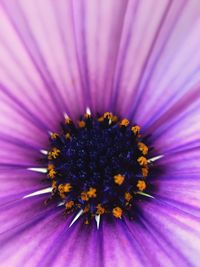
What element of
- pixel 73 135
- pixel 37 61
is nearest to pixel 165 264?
pixel 73 135

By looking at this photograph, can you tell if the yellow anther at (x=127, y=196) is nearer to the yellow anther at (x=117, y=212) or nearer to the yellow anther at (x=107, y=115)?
the yellow anther at (x=117, y=212)

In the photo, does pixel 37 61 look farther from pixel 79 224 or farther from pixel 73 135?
pixel 79 224

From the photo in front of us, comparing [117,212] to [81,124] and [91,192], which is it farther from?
[81,124]

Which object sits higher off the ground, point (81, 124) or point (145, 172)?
point (81, 124)

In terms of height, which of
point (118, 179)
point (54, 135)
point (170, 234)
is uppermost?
point (54, 135)

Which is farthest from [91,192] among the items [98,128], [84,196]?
[98,128]

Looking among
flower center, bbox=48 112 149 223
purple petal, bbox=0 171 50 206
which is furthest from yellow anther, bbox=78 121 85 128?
purple petal, bbox=0 171 50 206

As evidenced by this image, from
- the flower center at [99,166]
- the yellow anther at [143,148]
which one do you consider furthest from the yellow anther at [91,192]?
the yellow anther at [143,148]

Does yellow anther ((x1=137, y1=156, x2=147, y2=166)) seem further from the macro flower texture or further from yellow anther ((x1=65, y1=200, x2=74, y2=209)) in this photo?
yellow anther ((x1=65, y1=200, x2=74, y2=209))
